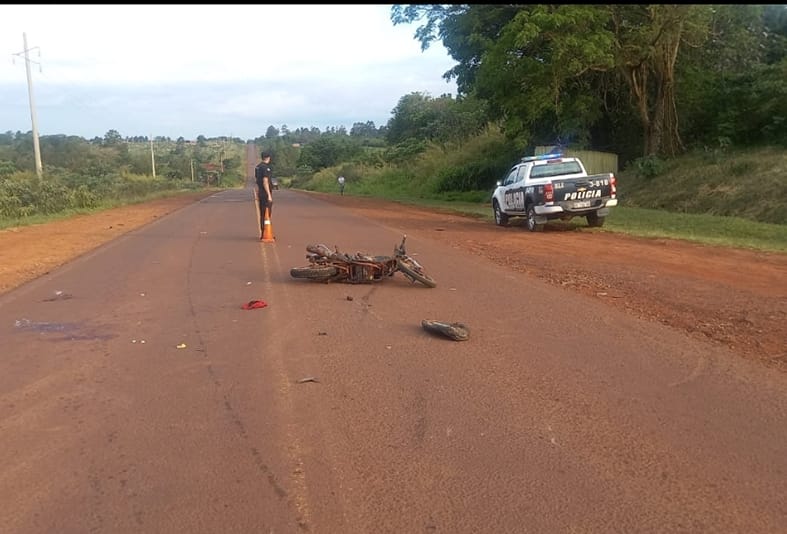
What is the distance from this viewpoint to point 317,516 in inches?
142

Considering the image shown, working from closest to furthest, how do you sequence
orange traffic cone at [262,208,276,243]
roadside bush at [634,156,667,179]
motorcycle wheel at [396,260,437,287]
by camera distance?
motorcycle wheel at [396,260,437,287]
orange traffic cone at [262,208,276,243]
roadside bush at [634,156,667,179]

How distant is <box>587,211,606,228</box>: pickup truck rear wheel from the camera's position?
1764 cm

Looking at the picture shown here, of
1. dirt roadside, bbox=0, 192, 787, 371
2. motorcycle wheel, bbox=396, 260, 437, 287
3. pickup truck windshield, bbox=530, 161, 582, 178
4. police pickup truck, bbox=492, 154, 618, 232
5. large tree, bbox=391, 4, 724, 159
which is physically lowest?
dirt roadside, bbox=0, 192, 787, 371

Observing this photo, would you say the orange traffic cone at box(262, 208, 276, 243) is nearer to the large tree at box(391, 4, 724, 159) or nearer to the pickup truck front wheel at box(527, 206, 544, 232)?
the pickup truck front wheel at box(527, 206, 544, 232)

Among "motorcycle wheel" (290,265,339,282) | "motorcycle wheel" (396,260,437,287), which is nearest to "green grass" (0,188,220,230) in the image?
"motorcycle wheel" (290,265,339,282)

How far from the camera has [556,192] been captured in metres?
16.9

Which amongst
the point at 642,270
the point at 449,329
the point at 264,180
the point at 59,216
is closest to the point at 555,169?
the point at 264,180

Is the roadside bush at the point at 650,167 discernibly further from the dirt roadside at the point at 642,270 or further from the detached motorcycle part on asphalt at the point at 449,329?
the detached motorcycle part on asphalt at the point at 449,329

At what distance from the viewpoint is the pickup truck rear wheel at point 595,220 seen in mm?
17636

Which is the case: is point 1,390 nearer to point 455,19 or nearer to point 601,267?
point 601,267

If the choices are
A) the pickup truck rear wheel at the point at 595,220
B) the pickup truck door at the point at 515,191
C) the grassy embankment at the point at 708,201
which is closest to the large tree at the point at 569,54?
the grassy embankment at the point at 708,201

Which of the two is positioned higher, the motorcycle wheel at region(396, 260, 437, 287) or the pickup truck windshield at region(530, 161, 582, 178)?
the pickup truck windshield at region(530, 161, 582, 178)

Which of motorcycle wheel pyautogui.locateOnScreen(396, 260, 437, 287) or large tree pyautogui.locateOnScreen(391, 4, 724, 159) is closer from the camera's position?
motorcycle wheel pyautogui.locateOnScreen(396, 260, 437, 287)

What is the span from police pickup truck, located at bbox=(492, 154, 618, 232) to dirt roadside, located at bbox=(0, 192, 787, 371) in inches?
19.8
